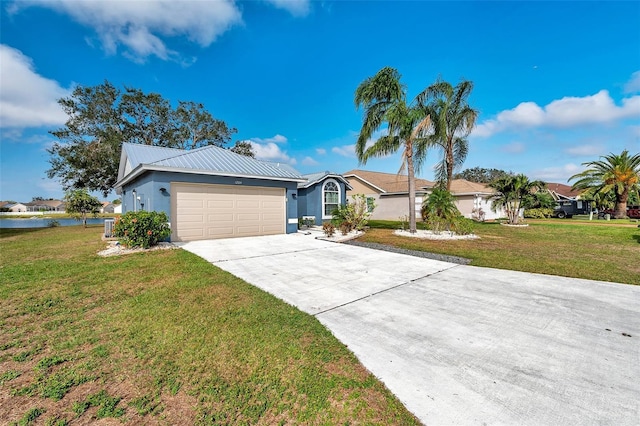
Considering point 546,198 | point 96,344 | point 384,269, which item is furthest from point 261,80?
point 546,198

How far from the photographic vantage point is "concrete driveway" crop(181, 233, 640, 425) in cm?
200

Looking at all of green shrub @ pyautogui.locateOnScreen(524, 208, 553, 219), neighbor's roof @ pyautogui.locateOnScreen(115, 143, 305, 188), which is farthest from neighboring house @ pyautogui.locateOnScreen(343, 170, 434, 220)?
neighbor's roof @ pyautogui.locateOnScreen(115, 143, 305, 188)

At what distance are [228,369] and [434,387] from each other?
1871 mm

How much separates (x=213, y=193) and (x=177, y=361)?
8974 millimetres

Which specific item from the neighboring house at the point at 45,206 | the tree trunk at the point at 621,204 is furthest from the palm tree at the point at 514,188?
the neighboring house at the point at 45,206

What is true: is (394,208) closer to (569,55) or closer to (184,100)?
(569,55)

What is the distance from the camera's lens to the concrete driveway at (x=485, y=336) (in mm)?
2002

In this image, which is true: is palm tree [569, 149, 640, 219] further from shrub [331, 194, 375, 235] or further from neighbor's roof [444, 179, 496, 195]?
shrub [331, 194, 375, 235]

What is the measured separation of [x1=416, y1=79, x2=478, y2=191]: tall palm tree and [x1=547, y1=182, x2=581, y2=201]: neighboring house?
21.8 metres

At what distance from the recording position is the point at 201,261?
6676 millimetres

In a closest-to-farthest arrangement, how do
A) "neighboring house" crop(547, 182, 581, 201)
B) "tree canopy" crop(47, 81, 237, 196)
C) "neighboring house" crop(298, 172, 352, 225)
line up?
"neighboring house" crop(298, 172, 352, 225) < "tree canopy" crop(47, 81, 237, 196) < "neighboring house" crop(547, 182, 581, 201)

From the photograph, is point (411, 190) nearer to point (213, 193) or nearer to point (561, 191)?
point (213, 193)

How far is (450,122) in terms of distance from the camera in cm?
1415

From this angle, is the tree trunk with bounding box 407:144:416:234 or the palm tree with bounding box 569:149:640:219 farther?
the palm tree with bounding box 569:149:640:219
